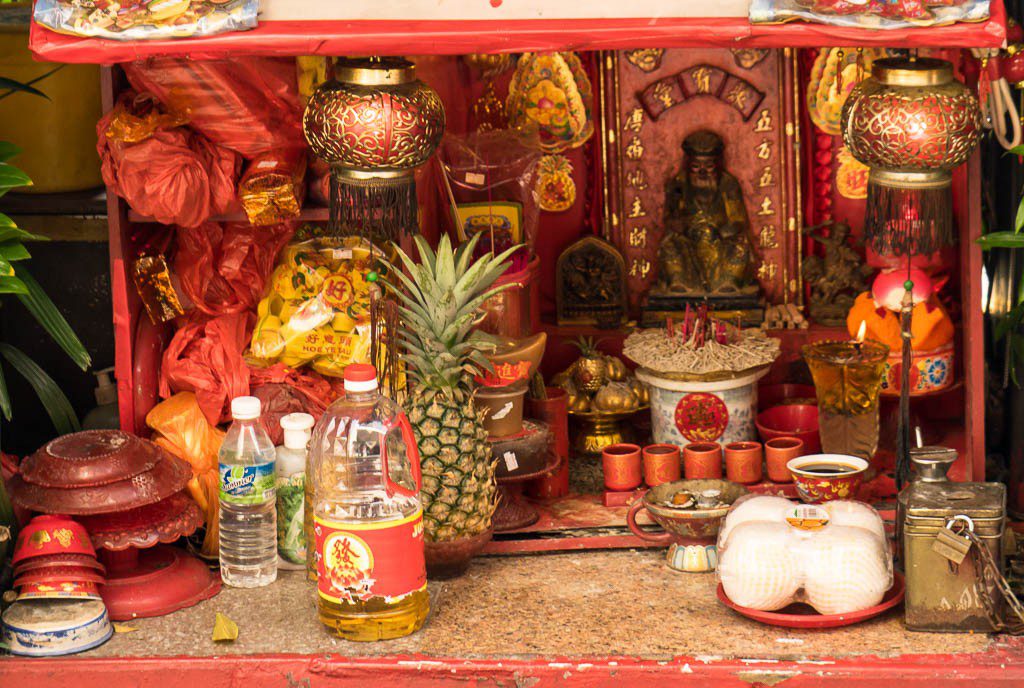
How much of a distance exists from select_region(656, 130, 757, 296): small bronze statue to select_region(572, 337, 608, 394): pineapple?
0.54m

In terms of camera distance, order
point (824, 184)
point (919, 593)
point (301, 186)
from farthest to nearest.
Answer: point (824, 184), point (301, 186), point (919, 593)

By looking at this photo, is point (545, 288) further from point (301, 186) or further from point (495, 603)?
point (495, 603)

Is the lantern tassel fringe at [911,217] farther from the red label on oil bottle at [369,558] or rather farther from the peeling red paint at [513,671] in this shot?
the red label on oil bottle at [369,558]

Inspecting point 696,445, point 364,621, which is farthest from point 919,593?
point 364,621

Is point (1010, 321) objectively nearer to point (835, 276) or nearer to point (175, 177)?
point (835, 276)

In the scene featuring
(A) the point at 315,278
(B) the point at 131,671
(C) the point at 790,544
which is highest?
(A) the point at 315,278

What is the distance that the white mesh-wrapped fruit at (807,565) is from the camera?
446 cm

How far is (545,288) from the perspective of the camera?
257 inches

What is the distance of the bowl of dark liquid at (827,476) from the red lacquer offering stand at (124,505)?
73.7 inches

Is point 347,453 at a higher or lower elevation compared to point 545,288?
lower

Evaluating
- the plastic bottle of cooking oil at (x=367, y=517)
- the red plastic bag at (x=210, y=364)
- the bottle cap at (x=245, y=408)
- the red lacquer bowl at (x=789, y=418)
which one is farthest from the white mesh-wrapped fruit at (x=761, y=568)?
the red plastic bag at (x=210, y=364)

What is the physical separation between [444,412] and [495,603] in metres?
0.60

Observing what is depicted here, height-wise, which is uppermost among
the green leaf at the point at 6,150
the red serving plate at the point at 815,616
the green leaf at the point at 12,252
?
the green leaf at the point at 6,150

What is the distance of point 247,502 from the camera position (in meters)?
4.92
